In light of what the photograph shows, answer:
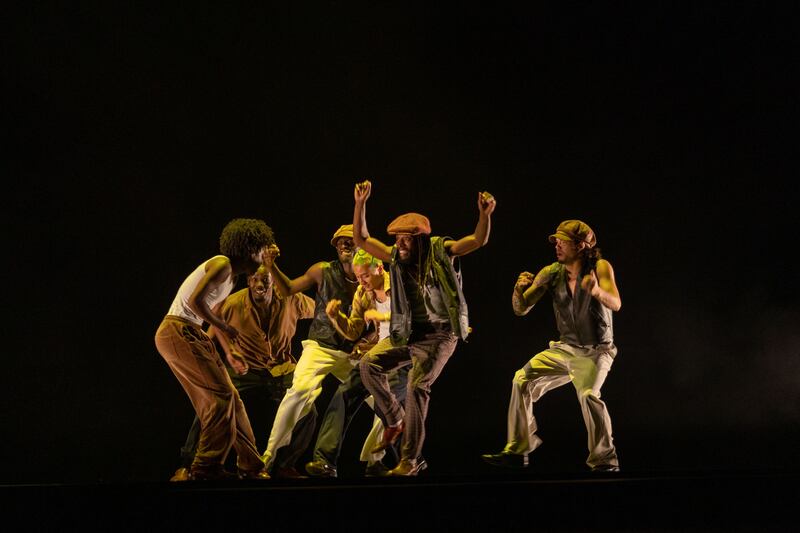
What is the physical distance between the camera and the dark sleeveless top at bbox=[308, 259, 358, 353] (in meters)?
6.11

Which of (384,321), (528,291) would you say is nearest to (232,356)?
(384,321)

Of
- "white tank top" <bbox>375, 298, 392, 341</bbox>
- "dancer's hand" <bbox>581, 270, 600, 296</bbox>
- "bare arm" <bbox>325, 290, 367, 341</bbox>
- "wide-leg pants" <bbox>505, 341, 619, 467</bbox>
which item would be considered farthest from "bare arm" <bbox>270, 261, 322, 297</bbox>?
"dancer's hand" <bbox>581, 270, 600, 296</bbox>

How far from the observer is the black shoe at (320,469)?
5766mm

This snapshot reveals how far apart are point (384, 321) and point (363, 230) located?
0.73 metres

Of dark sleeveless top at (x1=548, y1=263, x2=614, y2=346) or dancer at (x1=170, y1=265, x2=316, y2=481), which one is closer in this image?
dark sleeveless top at (x1=548, y1=263, x2=614, y2=346)

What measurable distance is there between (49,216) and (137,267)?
0.75m

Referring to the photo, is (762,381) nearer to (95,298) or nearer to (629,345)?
(629,345)

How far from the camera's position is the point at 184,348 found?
195 inches

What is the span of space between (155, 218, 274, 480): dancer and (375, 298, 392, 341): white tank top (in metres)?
1.12

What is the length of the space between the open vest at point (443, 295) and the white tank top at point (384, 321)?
Answer: 1.58 feet

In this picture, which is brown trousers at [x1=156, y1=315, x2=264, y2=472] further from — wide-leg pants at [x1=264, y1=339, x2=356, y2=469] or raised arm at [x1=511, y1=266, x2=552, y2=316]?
raised arm at [x1=511, y1=266, x2=552, y2=316]

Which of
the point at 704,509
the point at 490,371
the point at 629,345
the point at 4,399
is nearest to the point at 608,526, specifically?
the point at 704,509

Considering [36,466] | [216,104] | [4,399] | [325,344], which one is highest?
[216,104]

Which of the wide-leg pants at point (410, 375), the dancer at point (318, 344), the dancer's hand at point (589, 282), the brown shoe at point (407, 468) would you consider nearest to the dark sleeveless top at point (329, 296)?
the dancer at point (318, 344)
